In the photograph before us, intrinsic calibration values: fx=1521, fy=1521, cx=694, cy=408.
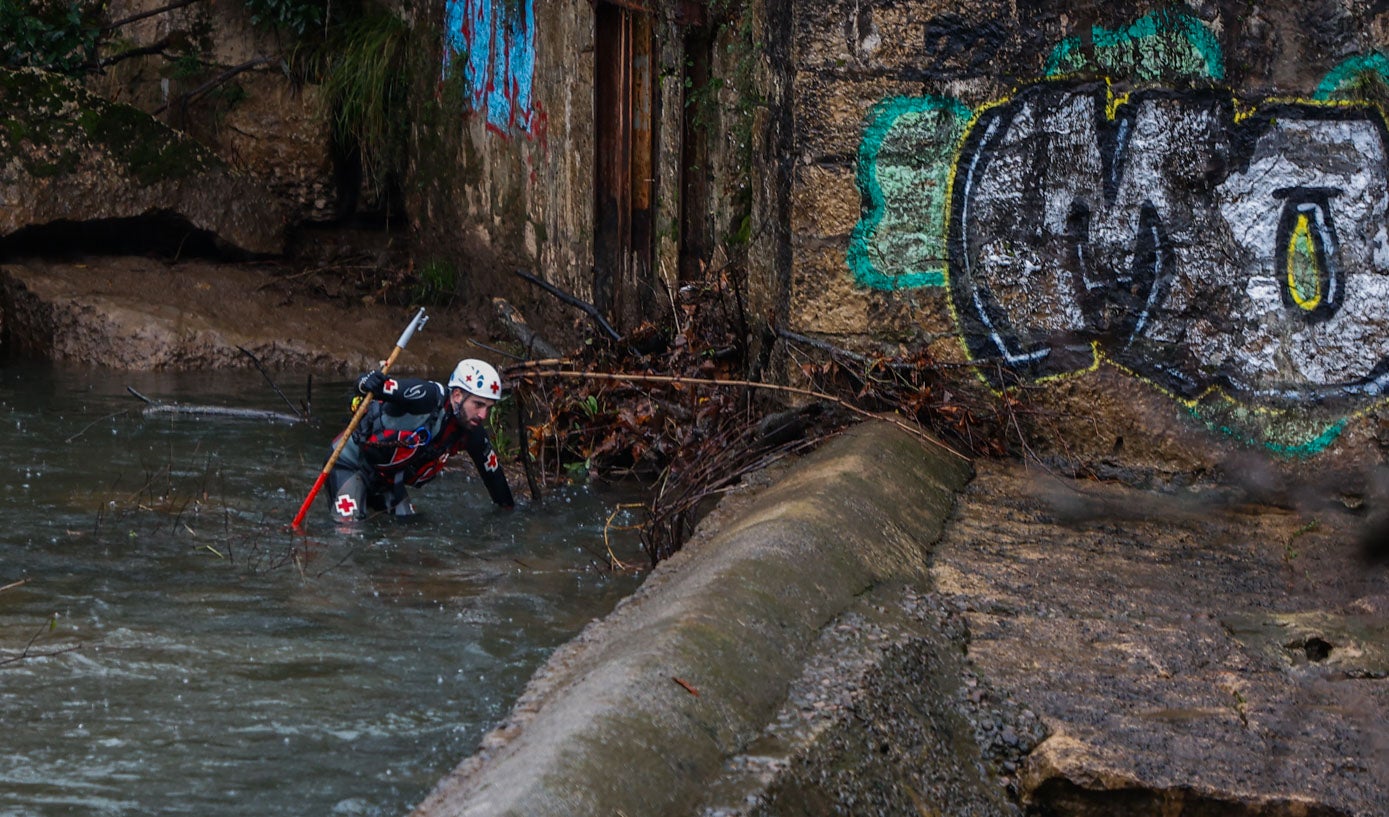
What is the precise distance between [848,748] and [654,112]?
6410 mm

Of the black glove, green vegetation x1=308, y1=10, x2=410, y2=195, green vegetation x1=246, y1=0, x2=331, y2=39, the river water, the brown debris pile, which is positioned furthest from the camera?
green vegetation x1=246, y1=0, x2=331, y2=39

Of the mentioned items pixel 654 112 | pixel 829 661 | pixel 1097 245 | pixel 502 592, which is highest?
pixel 654 112

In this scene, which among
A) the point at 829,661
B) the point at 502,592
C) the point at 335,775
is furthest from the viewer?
the point at 502,592

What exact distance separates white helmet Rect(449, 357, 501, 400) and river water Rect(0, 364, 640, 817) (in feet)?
2.10

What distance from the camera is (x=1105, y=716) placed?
354 cm

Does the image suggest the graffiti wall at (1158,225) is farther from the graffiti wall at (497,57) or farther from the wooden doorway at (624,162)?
the graffiti wall at (497,57)

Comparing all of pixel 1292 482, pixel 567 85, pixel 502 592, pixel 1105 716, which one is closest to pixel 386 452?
pixel 502 592

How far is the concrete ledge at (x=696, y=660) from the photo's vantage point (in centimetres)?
266

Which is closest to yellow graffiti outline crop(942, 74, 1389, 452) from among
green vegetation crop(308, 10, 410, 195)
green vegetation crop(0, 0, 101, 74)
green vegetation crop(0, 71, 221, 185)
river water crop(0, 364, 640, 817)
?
river water crop(0, 364, 640, 817)

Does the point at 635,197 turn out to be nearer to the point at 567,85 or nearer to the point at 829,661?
the point at 567,85

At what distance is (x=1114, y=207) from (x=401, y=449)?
11.9ft

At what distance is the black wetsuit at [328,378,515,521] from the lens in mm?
7539

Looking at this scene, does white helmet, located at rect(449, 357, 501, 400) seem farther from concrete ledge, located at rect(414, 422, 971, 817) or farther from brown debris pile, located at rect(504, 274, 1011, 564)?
concrete ledge, located at rect(414, 422, 971, 817)

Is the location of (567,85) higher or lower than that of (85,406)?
higher
